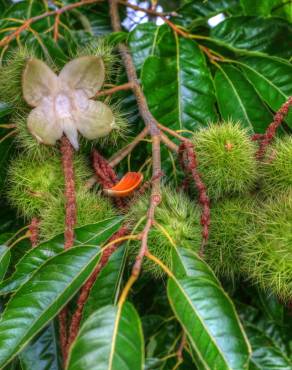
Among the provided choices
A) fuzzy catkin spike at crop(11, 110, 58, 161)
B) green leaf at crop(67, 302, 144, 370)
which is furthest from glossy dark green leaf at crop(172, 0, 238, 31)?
green leaf at crop(67, 302, 144, 370)

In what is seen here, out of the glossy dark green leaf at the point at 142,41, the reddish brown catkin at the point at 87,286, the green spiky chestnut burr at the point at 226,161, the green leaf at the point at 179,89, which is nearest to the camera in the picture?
the reddish brown catkin at the point at 87,286

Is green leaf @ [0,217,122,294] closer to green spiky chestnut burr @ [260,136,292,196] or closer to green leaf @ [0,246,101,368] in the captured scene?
green leaf @ [0,246,101,368]

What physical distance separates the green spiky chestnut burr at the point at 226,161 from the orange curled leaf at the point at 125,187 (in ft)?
0.44

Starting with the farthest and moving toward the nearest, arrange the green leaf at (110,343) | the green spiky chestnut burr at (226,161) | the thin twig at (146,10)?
the thin twig at (146,10), the green spiky chestnut burr at (226,161), the green leaf at (110,343)

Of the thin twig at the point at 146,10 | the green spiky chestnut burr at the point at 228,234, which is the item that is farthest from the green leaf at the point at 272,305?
the thin twig at the point at 146,10

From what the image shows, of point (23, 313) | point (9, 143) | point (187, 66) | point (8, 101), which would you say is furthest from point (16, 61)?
point (23, 313)

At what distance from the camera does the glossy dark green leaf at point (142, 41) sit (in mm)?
1412

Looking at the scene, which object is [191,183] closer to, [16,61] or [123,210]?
[123,210]

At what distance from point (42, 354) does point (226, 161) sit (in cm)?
53

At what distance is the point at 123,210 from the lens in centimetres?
111

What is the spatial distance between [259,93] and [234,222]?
424 millimetres

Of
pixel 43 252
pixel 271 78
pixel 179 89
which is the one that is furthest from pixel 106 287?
pixel 271 78

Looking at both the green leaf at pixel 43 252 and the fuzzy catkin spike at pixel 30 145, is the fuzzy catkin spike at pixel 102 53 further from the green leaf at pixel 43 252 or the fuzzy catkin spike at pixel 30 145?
the green leaf at pixel 43 252

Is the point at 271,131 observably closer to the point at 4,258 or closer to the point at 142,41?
the point at 142,41
